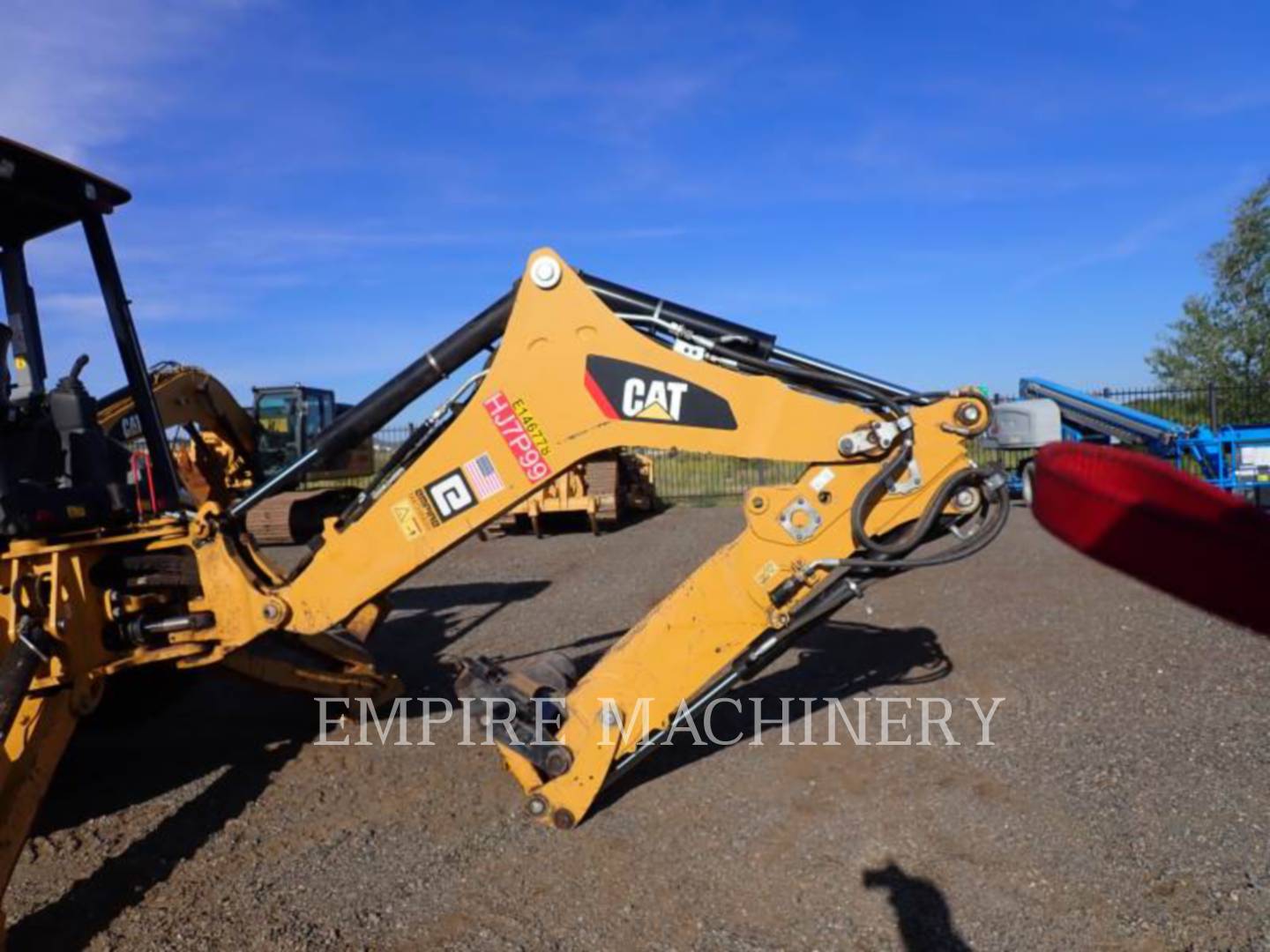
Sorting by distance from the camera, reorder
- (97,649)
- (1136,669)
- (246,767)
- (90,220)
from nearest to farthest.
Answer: (97,649)
(90,220)
(246,767)
(1136,669)

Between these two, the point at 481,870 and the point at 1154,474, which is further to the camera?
the point at 481,870

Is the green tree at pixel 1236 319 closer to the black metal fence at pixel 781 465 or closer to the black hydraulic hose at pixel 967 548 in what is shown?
the black metal fence at pixel 781 465

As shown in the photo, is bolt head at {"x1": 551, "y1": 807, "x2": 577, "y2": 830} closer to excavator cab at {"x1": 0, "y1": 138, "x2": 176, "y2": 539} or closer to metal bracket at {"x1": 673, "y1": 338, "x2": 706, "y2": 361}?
metal bracket at {"x1": 673, "y1": 338, "x2": 706, "y2": 361}

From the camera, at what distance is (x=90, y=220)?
16.1ft

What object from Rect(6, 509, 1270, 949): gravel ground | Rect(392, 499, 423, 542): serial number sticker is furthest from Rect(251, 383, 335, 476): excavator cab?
Rect(392, 499, 423, 542): serial number sticker

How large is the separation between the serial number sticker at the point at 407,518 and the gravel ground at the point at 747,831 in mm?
1395

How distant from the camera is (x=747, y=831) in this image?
4258mm

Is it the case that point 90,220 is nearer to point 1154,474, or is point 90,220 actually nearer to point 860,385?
point 860,385

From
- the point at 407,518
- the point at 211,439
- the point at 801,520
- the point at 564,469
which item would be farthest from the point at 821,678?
the point at 211,439

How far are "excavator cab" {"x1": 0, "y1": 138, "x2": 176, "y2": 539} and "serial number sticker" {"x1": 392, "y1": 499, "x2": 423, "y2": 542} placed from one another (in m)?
1.63

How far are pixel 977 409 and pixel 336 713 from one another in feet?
14.1

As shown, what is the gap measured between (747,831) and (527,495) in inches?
69.5

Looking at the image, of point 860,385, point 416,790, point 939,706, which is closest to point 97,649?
point 416,790

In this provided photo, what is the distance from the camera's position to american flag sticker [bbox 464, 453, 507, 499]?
404 centimetres
